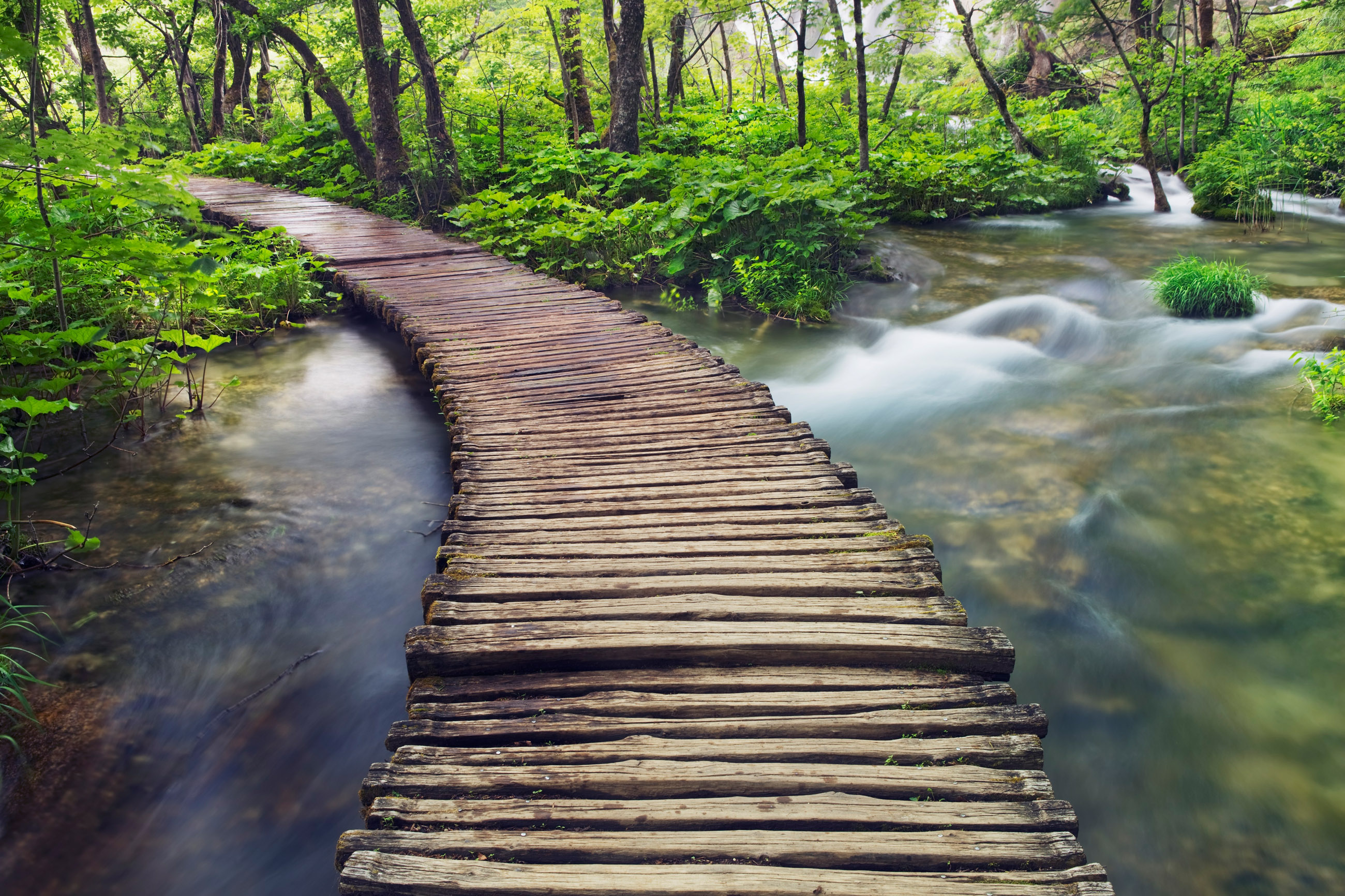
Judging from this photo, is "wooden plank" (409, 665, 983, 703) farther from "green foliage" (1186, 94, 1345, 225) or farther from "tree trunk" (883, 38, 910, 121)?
"green foliage" (1186, 94, 1345, 225)

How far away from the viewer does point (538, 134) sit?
1266cm

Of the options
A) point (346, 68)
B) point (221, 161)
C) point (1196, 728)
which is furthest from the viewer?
point (221, 161)

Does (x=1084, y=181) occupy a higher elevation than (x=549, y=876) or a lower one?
higher

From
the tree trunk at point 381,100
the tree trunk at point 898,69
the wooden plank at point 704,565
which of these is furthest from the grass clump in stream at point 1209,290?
the tree trunk at point 381,100

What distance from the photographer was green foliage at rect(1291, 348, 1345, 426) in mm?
5711

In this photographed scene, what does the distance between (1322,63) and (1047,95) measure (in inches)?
192

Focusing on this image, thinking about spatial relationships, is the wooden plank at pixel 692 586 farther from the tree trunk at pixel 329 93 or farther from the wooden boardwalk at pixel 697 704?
the tree trunk at pixel 329 93

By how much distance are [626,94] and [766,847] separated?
11352 mm

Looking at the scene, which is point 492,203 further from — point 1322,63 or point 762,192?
point 1322,63

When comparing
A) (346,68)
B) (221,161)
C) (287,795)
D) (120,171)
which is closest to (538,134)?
(346,68)

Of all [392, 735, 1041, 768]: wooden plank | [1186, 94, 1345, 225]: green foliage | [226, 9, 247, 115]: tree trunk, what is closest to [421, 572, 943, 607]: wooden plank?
[392, 735, 1041, 768]: wooden plank

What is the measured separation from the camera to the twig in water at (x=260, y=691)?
3578 mm

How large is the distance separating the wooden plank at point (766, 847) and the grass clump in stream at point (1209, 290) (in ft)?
23.8

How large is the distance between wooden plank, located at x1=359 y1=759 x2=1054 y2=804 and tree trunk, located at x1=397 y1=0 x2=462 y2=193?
36.1 ft
